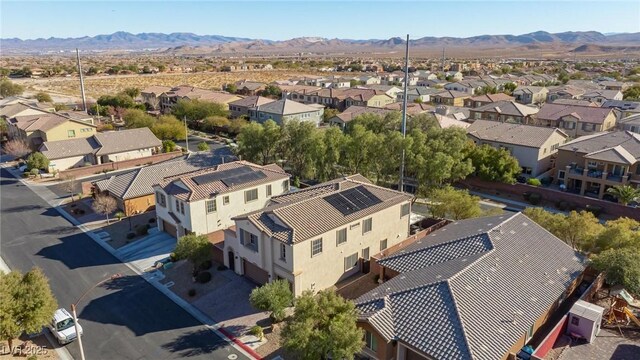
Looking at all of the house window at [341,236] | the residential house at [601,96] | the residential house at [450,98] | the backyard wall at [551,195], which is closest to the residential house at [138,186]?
the house window at [341,236]

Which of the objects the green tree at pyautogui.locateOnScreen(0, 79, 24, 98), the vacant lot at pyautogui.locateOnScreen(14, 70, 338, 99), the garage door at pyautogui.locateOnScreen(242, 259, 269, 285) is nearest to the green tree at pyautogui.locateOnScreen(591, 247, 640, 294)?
the garage door at pyautogui.locateOnScreen(242, 259, 269, 285)

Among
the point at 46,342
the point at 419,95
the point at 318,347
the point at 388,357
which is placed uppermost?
the point at 419,95

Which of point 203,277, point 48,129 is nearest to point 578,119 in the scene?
point 203,277

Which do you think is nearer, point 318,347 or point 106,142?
point 318,347

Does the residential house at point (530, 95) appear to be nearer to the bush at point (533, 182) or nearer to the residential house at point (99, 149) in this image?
the bush at point (533, 182)

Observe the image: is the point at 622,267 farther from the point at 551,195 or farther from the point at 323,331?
the point at 551,195

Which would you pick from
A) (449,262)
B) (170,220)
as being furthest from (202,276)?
(449,262)

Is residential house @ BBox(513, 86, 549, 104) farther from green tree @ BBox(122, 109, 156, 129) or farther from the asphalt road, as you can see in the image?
the asphalt road

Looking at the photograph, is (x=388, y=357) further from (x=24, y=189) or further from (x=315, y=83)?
(x=315, y=83)
